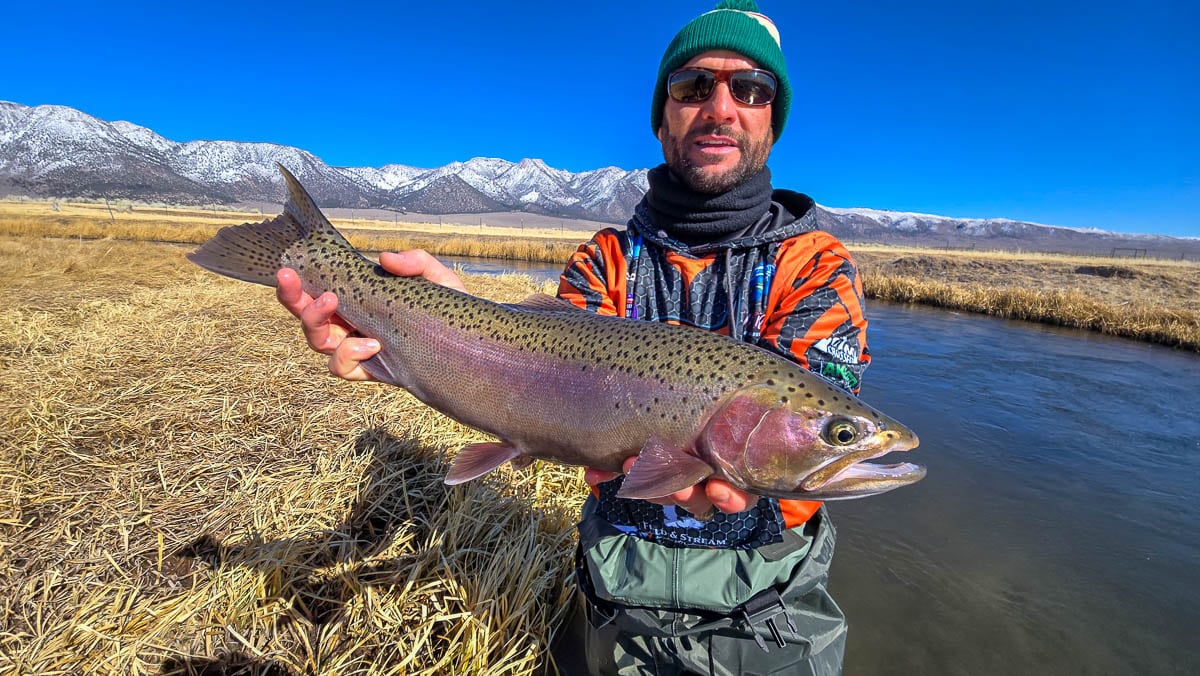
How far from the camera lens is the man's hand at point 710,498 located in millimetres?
2182

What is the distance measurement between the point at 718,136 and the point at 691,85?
378 mm

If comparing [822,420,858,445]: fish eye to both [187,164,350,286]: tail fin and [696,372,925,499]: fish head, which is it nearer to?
[696,372,925,499]: fish head

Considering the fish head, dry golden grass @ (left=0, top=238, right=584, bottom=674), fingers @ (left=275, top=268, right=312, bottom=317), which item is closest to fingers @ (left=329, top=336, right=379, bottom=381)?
fingers @ (left=275, top=268, right=312, bottom=317)

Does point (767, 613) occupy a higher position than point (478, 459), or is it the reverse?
point (478, 459)

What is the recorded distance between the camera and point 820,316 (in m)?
2.49

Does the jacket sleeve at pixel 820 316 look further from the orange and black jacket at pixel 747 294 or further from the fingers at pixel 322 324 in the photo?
the fingers at pixel 322 324

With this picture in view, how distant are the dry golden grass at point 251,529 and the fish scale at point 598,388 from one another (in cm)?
142

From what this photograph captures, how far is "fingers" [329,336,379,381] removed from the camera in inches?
111

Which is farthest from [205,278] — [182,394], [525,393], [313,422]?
[525,393]

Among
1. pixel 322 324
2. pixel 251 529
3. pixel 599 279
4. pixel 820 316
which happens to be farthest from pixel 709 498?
pixel 251 529

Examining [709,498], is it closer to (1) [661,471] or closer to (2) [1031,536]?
(1) [661,471]

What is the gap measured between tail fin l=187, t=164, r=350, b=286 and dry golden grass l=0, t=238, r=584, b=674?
66.6 inches

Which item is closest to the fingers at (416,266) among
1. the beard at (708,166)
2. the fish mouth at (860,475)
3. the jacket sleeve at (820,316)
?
the beard at (708,166)

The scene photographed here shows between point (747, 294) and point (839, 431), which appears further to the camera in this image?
point (747, 294)
